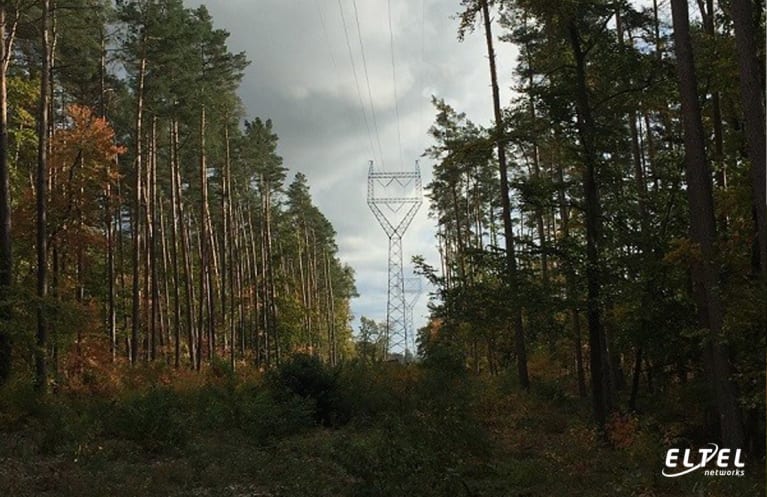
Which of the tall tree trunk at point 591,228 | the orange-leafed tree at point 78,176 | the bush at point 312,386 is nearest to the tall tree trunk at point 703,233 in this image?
the tall tree trunk at point 591,228

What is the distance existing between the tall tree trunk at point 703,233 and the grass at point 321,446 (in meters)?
1.00

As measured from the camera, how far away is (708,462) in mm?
9594

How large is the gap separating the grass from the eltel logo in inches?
8.8

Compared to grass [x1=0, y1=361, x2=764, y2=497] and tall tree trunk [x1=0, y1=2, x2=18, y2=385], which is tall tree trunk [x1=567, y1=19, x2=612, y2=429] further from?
tall tree trunk [x1=0, y1=2, x2=18, y2=385]

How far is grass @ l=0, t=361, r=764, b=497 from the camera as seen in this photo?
7816 mm

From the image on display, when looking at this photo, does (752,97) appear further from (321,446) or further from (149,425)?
(149,425)

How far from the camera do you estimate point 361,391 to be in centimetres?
1772

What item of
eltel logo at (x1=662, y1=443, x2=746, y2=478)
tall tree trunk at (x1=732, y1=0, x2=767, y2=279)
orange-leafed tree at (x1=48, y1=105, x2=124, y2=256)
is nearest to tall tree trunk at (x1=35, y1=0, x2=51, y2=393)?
orange-leafed tree at (x1=48, y1=105, x2=124, y2=256)

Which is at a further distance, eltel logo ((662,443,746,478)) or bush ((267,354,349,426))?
bush ((267,354,349,426))

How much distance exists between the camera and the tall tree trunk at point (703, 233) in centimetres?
870

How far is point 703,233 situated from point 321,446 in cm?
831

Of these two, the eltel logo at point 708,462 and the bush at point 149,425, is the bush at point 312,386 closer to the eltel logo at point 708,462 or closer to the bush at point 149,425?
the bush at point 149,425

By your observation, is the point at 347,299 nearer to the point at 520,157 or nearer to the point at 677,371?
the point at 520,157

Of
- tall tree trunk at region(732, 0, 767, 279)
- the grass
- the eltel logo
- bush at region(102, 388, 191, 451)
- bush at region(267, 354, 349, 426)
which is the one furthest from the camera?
bush at region(267, 354, 349, 426)
